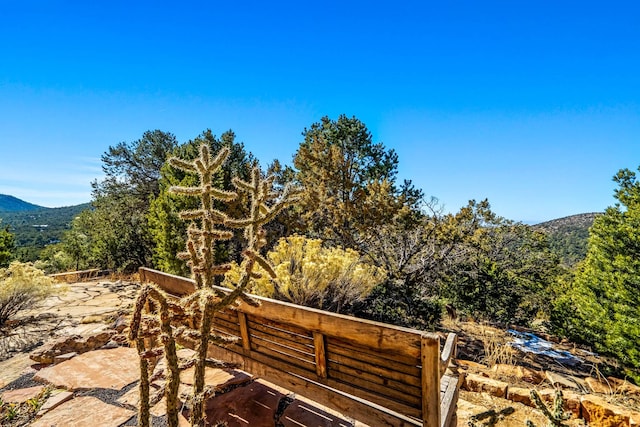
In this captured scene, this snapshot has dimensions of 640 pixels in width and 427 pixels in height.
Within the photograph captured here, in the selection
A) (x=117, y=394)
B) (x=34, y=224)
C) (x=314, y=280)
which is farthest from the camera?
(x=34, y=224)

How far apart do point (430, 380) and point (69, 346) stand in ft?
10.6

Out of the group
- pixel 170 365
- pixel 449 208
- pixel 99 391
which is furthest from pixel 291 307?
pixel 449 208

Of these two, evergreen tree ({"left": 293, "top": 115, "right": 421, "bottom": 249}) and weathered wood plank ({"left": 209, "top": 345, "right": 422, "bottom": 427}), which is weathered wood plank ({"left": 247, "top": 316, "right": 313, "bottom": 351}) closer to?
weathered wood plank ({"left": 209, "top": 345, "right": 422, "bottom": 427})

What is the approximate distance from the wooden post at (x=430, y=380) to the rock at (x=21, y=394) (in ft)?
8.29

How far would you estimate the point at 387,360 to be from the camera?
130cm

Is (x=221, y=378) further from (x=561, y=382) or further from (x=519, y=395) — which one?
(x=561, y=382)

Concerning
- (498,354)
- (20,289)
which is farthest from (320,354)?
(20,289)

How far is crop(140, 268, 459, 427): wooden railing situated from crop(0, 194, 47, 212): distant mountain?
116m

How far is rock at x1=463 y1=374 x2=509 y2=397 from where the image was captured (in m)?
2.60

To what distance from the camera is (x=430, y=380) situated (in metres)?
1.16

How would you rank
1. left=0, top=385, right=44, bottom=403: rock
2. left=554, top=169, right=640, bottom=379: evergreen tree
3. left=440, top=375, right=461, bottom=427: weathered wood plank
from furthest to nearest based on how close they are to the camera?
left=554, top=169, right=640, bottom=379: evergreen tree
left=0, top=385, right=44, bottom=403: rock
left=440, top=375, right=461, bottom=427: weathered wood plank

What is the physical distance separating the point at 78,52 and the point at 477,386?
8.87m

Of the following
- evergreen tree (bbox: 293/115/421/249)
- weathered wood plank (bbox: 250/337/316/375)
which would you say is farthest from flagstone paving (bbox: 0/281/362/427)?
evergreen tree (bbox: 293/115/421/249)

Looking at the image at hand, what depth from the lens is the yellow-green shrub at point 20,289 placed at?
11.0 feet
